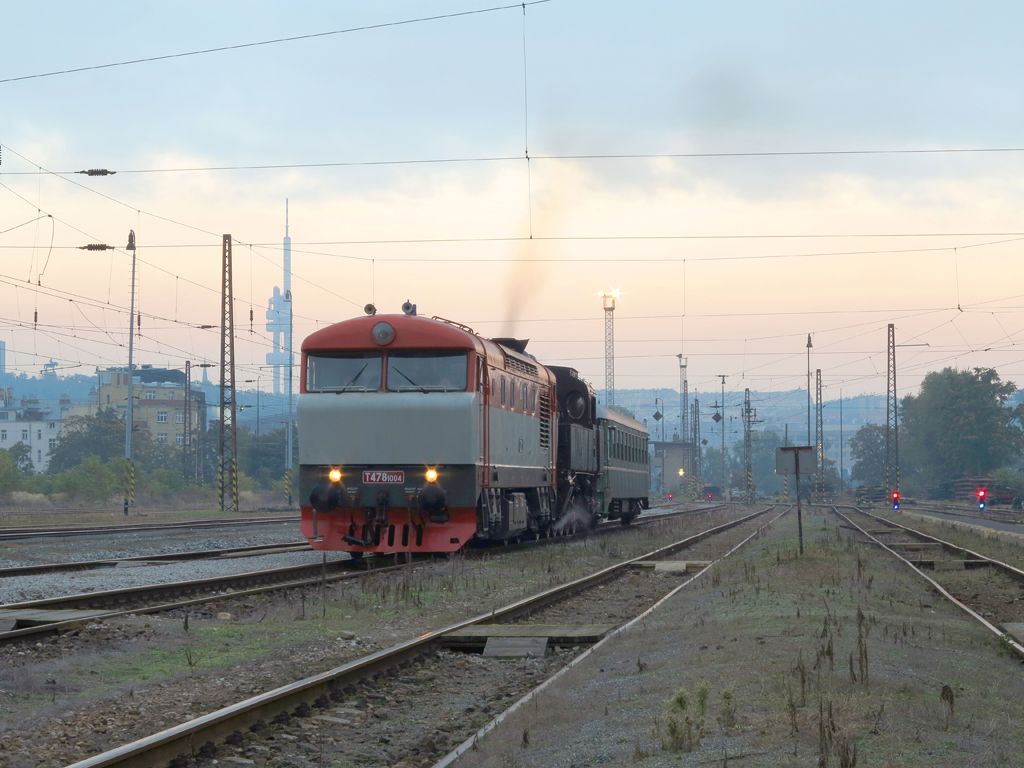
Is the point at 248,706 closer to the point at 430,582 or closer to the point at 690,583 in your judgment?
the point at 430,582

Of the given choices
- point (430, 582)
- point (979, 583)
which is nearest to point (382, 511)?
point (430, 582)

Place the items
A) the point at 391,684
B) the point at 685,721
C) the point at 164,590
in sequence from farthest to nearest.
→ the point at 164,590 → the point at 391,684 → the point at 685,721

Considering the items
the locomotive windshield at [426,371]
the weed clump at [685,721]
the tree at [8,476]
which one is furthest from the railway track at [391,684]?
the tree at [8,476]

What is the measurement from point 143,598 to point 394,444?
20.6ft

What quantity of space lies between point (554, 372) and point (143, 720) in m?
24.1

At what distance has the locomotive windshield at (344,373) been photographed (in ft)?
69.7

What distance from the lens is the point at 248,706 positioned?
316 inches

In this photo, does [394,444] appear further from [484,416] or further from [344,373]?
Answer: [484,416]

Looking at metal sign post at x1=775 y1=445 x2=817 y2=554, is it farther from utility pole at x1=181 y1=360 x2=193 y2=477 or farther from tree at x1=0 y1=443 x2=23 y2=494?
utility pole at x1=181 y1=360 x2=193 y2=477

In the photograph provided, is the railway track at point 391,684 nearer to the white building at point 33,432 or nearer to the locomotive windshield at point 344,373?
the locomotive windshield at point 344,373

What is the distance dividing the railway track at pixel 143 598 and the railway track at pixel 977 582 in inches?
346

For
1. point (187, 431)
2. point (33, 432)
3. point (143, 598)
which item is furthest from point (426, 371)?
point (33, 432)

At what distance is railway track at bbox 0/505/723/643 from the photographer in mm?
12633

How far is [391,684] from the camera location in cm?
1011
